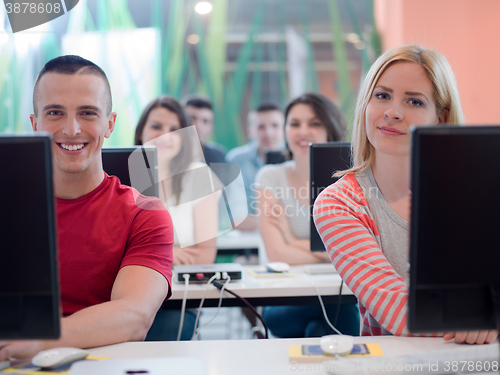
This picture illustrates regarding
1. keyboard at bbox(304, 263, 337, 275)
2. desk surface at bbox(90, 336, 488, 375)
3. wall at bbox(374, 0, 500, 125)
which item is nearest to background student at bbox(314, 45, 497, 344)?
desk surface at bbox(90, 336, 488, 375)

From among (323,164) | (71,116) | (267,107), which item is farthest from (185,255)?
(267,107)

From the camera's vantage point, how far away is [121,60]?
4125mm

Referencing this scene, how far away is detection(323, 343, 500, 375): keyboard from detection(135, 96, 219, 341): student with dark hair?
1.01m

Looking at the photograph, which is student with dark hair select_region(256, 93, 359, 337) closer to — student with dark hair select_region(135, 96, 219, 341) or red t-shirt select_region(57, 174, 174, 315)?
student with dark hair select_region(135, 96, 219, 341)

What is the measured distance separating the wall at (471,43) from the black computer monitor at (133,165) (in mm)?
2765

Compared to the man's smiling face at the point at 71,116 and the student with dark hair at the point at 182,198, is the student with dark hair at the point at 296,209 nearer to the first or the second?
the student with dark hair at the point at 182,198

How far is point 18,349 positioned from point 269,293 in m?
0.92

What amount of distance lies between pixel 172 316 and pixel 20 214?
1161mm

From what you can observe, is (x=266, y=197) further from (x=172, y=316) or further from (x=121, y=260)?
(x=121, y=260)

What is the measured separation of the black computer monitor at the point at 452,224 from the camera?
78cm

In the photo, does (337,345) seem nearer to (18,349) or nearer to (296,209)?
(18,349)

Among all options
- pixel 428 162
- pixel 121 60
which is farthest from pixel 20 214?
pixel 121 60

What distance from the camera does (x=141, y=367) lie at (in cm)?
94

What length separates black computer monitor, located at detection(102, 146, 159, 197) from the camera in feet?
5.41
